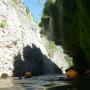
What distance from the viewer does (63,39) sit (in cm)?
4069

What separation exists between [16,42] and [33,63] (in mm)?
5148

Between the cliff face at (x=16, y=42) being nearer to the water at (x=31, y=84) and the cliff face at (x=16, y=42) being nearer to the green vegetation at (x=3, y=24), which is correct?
the green vegetation at (x=3, y=24)

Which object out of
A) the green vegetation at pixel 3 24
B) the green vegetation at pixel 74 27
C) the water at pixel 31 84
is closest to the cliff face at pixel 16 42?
the green vegetation at pixel 3 24

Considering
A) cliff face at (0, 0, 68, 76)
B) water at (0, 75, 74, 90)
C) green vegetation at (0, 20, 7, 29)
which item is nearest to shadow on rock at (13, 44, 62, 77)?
cliff face at (0, 0, 68, 76)

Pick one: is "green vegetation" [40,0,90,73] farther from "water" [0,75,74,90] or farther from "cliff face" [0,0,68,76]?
"water" [0,75,74,90]

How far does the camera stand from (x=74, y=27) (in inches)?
1451

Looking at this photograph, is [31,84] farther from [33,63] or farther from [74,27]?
[33,63]

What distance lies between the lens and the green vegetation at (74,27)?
31.6 meters

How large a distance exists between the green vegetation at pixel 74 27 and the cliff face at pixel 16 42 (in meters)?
5.51

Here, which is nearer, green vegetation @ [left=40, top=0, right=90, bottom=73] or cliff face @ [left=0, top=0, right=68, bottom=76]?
green vegetation @ [left=40, top=0, right=90, bottom=73]

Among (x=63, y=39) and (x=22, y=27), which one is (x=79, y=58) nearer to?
(x=63, y=39)

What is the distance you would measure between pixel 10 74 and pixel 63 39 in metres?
7.68

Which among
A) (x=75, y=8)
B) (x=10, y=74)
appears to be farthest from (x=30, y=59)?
(x=75, y=8)

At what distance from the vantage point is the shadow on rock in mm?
45062
